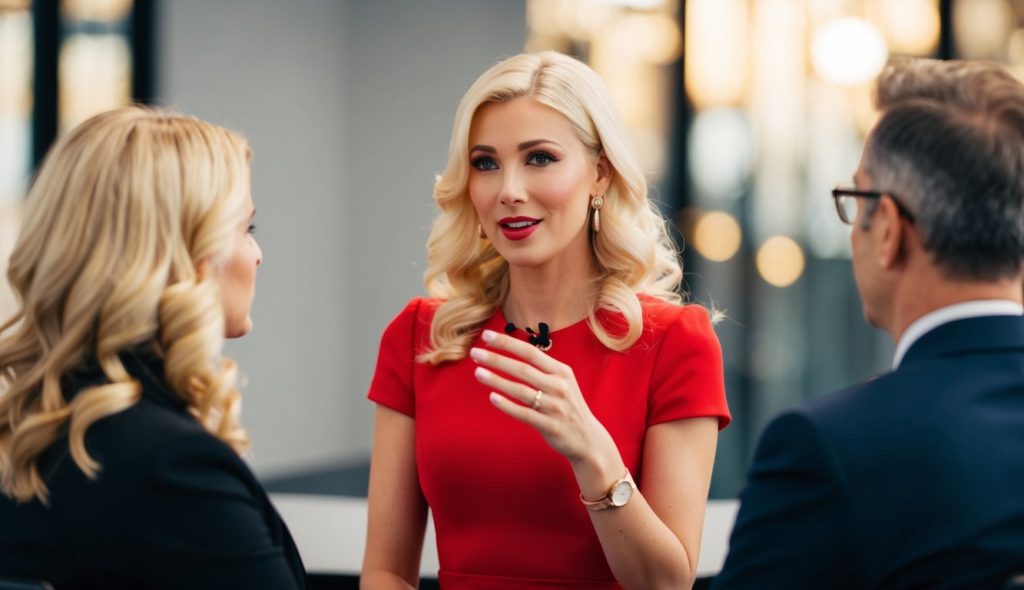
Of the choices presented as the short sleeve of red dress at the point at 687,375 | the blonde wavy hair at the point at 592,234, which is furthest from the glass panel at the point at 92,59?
the short sleeve of red dress at the point at 687,375

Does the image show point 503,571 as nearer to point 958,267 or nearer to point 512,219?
point 512,219

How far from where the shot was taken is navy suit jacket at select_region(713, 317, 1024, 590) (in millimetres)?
1271

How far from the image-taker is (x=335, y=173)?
680 centimetres

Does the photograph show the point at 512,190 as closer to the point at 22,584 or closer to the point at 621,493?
the point at 621,493

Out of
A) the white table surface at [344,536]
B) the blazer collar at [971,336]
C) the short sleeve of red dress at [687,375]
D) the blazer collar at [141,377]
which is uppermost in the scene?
the blazer collar at [971,336]

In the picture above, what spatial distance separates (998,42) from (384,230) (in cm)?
341

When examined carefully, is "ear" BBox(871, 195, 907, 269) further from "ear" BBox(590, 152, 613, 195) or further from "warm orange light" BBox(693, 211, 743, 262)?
"warm orange light" BBox(693, 211, 743, 262)

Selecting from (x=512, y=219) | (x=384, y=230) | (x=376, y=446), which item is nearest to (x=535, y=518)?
(x=376, y=446)

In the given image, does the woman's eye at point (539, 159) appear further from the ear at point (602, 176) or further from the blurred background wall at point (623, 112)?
the blurred background wall at point (623, 112)

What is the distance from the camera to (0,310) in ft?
14.1

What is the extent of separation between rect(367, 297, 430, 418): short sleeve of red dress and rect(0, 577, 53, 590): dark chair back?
0.99 meters

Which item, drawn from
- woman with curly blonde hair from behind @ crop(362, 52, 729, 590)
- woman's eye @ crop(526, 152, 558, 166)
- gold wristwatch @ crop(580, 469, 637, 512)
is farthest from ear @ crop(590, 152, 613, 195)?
gold wristwatch @ crop(580, 469, 637, 512)

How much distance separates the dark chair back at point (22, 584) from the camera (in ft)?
4.27

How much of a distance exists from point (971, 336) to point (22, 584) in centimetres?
112
